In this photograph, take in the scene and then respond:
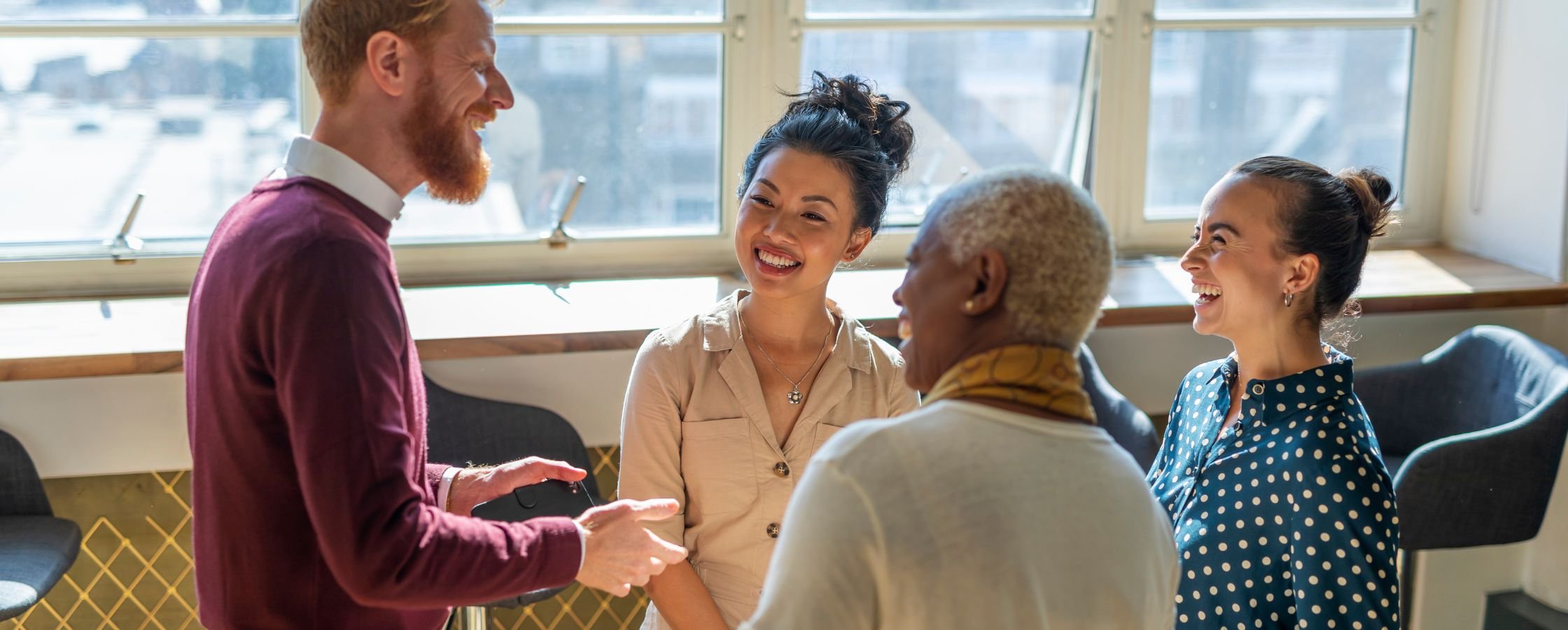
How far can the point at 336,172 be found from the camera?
4.81ft

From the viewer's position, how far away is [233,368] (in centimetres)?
138

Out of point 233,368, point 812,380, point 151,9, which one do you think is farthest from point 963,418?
point 151,9

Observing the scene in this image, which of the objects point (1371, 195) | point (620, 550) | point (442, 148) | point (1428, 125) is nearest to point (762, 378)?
point (620, 550)

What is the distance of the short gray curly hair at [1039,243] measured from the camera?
1.10 meters

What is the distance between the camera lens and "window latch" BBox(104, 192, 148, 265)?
10.3 ft

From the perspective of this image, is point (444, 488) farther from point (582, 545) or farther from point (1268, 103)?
point (1268, 103)

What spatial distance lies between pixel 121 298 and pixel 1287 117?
324 centimetres

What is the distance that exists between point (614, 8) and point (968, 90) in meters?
1.00

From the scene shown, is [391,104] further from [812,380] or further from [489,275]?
[489,275]

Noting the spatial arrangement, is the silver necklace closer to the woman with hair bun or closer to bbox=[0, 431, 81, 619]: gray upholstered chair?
the woman with hair bun

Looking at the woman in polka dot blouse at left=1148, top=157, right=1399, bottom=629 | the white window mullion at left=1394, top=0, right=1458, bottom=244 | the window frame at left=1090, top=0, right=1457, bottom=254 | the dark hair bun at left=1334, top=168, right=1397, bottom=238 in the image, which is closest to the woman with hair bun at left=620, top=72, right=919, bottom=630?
the woman in polka dot blouse at left=1148, top=157, right=1399, bottom=629

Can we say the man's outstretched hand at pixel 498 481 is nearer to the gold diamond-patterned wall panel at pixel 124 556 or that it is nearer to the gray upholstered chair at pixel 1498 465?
the gold diamond-patterned wall panel at pixel 124 556

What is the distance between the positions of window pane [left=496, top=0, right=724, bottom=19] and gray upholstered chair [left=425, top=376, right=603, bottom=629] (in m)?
1.04

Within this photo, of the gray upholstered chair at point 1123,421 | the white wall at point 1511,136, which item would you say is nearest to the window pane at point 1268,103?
the white wall at point 1511,136
